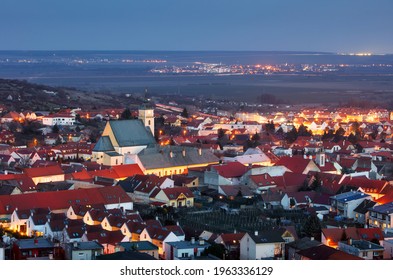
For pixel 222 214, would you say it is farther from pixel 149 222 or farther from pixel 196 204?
pixel 149 222

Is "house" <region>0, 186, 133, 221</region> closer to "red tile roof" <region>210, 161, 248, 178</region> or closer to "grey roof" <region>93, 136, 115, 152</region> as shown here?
"red tile roof" <region>210, 161, 248, 178</region>

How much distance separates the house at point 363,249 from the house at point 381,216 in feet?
5.35

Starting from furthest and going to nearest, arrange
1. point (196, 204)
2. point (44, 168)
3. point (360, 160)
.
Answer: point (360, 160) → point (44, 168) → point (196, 204)

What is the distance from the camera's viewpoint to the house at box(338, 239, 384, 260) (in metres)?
7.06

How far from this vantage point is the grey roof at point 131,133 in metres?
14.6

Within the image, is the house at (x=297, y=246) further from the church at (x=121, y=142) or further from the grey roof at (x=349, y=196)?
the church at (x=121, y=142)

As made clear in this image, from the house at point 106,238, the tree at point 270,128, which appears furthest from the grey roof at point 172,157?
the tree at point 270,128

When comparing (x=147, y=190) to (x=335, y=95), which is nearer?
(x=147, y=190)

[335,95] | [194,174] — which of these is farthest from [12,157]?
[335,95]

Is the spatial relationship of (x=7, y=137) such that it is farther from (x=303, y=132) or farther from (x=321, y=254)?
(x=321, y=254)

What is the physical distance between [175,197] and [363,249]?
147 inches

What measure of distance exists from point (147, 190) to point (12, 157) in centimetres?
460

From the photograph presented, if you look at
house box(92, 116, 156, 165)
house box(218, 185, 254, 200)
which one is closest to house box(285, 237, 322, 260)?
house box(218, 185, 254, 200)

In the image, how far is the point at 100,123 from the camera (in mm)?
21672
